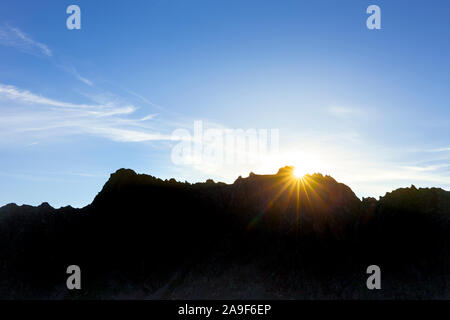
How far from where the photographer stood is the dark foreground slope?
211ft

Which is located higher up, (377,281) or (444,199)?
(444,199)

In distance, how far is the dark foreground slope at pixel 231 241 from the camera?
64250 millimetres

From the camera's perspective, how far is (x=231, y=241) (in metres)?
74.0

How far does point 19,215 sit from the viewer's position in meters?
88.3
